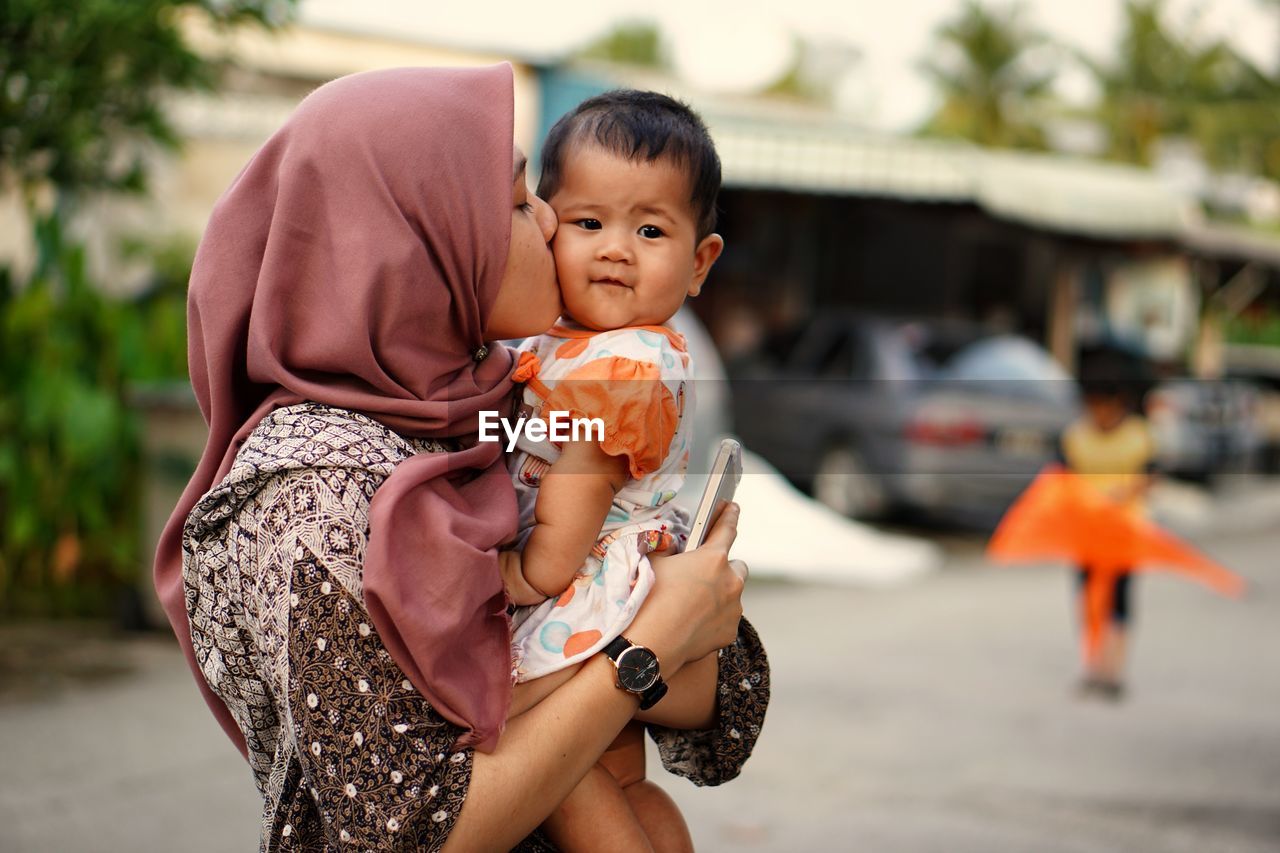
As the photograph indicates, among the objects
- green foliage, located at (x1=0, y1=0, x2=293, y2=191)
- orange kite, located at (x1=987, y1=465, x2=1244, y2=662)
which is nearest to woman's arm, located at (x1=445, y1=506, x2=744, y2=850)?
green foliage, located at (x1=0, y1=0, x2=293, y2=191)

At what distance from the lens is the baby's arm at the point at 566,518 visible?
Answer: 1729mm

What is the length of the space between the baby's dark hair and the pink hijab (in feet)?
0.53

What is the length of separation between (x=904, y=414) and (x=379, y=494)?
30.2ft

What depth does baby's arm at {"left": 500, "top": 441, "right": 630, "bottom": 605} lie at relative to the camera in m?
1.73

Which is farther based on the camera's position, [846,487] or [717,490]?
[846,487]

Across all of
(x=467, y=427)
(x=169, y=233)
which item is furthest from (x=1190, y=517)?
(x=467, y=427)

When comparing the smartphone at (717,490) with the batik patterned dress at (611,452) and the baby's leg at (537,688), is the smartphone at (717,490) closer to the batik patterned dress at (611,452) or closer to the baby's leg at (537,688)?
the batik patterned dress at (611,452)

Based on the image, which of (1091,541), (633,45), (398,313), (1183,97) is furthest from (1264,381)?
(633,45)

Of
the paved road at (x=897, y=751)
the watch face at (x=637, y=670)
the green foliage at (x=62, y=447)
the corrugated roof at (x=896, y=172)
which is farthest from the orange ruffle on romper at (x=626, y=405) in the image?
the corrugated roof at (x=896, y=172)

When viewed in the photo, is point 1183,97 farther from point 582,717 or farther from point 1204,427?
point 582,717

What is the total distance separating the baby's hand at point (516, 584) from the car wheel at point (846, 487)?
30.8ft

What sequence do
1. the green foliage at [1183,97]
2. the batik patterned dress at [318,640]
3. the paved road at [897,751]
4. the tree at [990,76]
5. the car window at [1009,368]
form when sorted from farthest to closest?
1. the tree at [990,76]
2. the green foliage at [1183,97]
3. the car window at [1009,368]
4. the paved road at [897,751]
5. the batik patterned dress at [318,640]

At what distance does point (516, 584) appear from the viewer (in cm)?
176

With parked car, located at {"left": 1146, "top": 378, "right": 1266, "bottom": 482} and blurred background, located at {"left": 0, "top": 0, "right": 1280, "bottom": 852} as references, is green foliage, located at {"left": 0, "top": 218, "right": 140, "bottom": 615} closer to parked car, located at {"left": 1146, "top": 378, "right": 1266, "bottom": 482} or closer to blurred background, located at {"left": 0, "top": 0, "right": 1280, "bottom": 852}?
blurred background, located at {"left": 0, "top": 0, "right": 1280, "bottom": 852}
